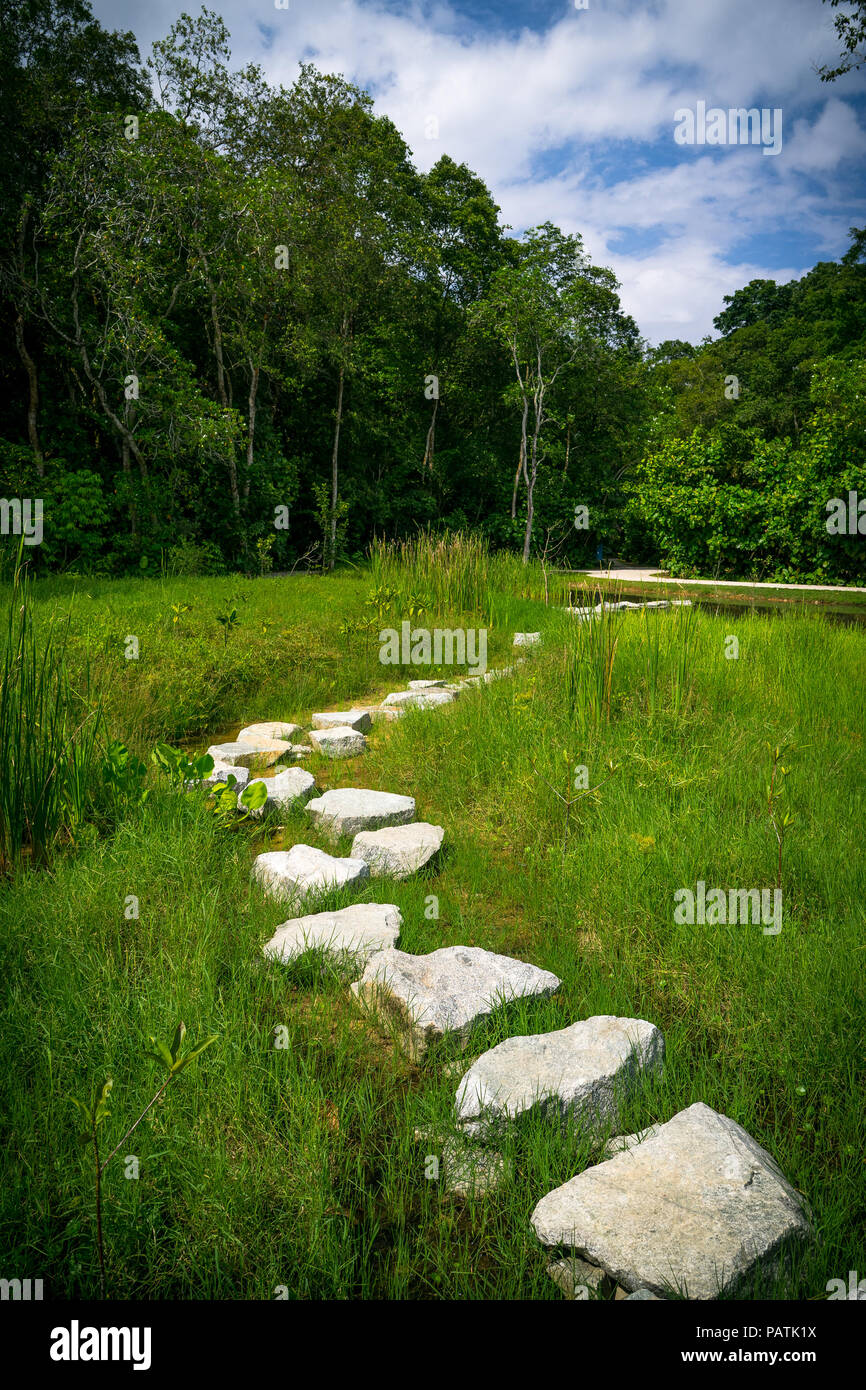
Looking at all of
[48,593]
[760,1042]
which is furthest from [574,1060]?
[48,593]

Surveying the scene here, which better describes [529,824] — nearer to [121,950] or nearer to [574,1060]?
[574,1060]

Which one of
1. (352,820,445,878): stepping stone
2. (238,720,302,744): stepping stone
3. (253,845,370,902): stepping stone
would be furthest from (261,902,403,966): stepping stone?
(238,720,302,744): stepping stone

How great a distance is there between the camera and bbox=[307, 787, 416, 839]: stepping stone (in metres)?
2.99

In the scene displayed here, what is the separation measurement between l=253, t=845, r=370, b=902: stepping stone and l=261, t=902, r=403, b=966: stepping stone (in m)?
0.14

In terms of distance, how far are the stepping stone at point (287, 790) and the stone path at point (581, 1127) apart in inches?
27.8

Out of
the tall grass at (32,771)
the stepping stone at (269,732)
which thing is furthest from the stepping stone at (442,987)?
the stepping stone at (269,732)

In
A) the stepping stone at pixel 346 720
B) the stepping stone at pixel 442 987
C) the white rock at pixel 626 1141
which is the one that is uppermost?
the stepping stone at pixel 346 720

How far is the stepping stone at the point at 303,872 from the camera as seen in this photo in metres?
2.40

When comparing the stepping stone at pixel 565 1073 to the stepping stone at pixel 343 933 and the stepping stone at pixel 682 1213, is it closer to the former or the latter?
the stepping stone at pixel 682 1213

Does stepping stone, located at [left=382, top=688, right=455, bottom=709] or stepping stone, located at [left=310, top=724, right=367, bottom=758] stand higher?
stepping stone, located at [left=382, top=688, right=455, bottom=709]

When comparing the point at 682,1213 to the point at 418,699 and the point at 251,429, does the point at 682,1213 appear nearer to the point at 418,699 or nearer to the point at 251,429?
the point at 418,699

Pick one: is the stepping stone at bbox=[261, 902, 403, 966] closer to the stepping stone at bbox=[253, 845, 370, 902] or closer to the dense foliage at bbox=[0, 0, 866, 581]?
the stepping stone at bbox=[253, 845, 370, 902]
